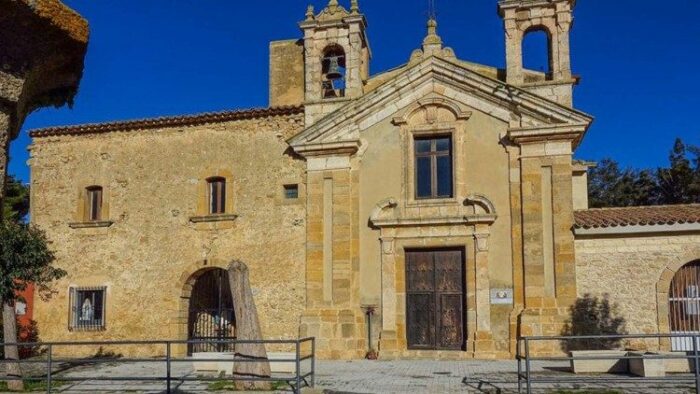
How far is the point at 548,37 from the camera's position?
18.0 m

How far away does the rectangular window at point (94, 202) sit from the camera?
2017cm


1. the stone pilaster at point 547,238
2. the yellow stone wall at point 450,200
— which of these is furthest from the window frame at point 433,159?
the stone pilaster at point 547,238

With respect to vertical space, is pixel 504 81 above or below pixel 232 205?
above

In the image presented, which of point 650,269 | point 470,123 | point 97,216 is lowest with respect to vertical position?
point 650,269

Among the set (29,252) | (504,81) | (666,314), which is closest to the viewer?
(29,252)

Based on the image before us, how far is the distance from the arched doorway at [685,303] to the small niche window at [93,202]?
593 inches

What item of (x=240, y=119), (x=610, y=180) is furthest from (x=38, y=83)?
(x=610, y=180)

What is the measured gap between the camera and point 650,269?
51.8 ft

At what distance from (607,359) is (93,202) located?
15.3 meters

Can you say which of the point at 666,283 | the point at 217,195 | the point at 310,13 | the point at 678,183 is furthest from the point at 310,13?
the point at 678,183

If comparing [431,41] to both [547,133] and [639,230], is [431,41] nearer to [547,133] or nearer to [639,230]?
[547,133]

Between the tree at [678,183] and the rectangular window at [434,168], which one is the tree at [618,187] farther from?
the rectangular window at [434,168]

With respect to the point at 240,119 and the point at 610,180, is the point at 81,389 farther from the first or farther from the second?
the point at 610,180

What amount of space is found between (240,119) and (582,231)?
30.4 feet
